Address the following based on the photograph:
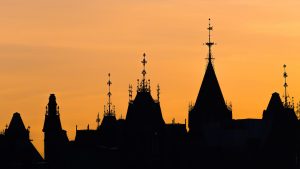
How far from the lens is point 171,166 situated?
19975cm

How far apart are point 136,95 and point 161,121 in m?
4.33

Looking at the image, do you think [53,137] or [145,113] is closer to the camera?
[145,113]

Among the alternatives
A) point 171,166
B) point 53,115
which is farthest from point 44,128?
point 171,166

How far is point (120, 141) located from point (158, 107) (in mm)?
5441

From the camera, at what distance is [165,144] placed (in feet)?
646

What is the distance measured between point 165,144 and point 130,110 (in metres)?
5.21

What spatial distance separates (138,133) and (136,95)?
6.89 metres

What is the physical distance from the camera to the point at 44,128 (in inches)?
7810

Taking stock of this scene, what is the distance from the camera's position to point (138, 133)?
193750mm

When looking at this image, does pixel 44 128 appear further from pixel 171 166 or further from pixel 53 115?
pixel 171 166

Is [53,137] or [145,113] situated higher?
[145,113]

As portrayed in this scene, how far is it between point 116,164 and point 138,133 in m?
6.95

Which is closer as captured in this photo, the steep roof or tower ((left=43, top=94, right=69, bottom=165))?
the steep roof

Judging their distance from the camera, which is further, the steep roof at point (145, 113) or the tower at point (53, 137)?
the tower at point (53, 137)
